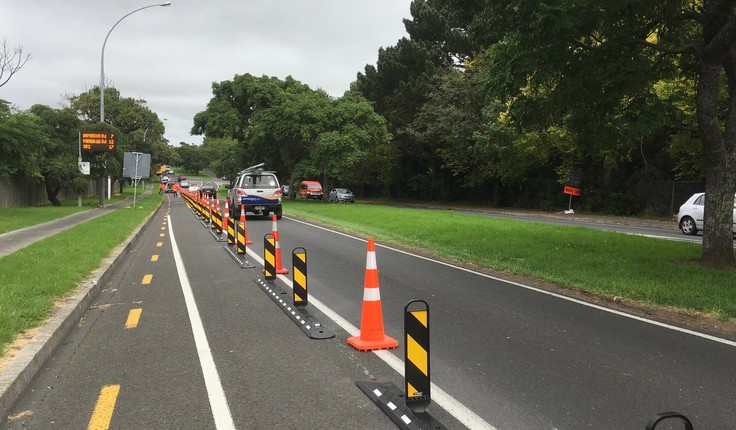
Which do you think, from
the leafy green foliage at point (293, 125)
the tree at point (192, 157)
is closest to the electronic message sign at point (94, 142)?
the leafy green foliage at point (293, 125)

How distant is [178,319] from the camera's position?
6730 mm

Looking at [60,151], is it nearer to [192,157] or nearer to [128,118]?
[128,118]

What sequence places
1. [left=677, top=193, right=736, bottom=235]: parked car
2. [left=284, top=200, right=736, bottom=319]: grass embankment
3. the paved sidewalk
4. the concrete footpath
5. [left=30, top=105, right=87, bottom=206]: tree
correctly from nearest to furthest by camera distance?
the concrete footpath < [left=284, top=200, right=736, bottom=319]: grass embankment < the paved sidewalk < [left=677, top=193, right=736, bottom=235]: parked car < [left=30, top=105, right=87, bottom=206]: tree

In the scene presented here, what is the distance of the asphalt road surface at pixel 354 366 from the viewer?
400 cm

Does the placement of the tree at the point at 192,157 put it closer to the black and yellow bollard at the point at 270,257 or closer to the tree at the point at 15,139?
the tree at the point at 15,139

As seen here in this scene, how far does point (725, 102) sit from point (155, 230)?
22704mm

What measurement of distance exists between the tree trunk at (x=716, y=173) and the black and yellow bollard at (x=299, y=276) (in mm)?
7610

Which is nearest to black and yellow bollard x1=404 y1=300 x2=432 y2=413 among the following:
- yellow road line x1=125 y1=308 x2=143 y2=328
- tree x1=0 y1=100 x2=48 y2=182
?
yellow road line x1=125 y1=308 x2=143 y2=328

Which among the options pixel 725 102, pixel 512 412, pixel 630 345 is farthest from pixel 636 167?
pixel 512 412

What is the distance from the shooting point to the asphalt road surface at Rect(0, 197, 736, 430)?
4000mm

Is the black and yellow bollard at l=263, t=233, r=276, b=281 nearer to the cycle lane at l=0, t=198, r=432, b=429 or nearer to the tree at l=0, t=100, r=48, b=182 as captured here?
the cycle lane at l=0, t=198, r=432, b=429

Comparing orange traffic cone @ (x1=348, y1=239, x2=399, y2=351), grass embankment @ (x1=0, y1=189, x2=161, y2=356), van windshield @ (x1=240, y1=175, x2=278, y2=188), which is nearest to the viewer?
orange traffic cone @ (x1=348, y1=239, x2=399, y2=351)

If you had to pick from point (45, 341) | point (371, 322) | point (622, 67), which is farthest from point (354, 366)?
point (622, 67)

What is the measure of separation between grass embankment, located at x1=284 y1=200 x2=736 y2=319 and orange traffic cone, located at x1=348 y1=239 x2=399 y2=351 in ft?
14.4
